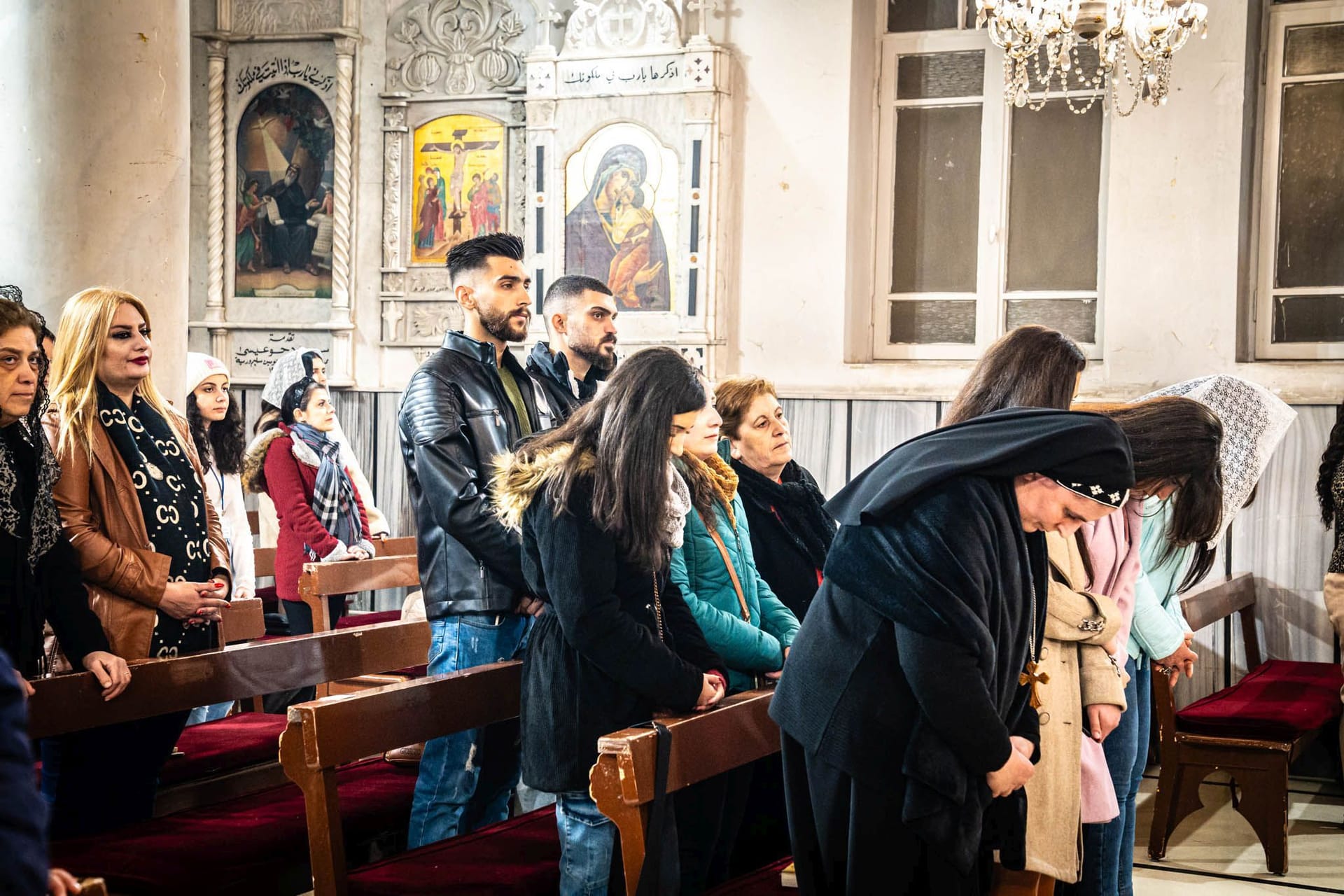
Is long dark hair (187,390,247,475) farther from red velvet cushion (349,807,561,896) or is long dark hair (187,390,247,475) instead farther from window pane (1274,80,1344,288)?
window pane (1274,80,1344,288)

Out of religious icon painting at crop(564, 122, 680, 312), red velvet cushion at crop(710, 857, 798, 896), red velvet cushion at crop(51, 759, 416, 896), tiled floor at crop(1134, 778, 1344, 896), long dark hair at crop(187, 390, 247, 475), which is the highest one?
A: religious icon painting at crop(564, 122, 680, 312)

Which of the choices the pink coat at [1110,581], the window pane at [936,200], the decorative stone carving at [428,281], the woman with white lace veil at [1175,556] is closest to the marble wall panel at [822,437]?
the window pane at [936,200]

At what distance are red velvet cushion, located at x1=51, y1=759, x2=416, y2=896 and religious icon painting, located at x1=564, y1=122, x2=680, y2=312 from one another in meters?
4.14

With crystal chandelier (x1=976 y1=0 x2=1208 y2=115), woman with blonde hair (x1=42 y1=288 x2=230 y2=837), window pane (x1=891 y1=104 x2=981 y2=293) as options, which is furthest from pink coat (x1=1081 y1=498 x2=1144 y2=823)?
window pane (x1=891 y1=104 x2=981 y2=293)

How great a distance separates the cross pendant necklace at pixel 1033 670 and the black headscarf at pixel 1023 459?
10.1 inches

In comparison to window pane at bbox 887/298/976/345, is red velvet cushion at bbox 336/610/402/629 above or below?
below

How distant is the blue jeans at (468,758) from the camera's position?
131 inches

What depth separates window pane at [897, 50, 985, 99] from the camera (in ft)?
23.2

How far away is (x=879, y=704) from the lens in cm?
228

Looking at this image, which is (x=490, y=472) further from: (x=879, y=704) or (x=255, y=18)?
(x=255, y=18)

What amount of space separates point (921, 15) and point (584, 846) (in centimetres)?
549

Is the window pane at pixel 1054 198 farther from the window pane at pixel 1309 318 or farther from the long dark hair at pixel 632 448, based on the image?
the long dark hair at pixel 632 448

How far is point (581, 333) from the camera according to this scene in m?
4.35

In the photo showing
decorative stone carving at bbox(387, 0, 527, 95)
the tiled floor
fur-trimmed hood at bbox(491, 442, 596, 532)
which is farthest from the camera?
decorative stone carving at bbox(387, 0, 527, 95)
